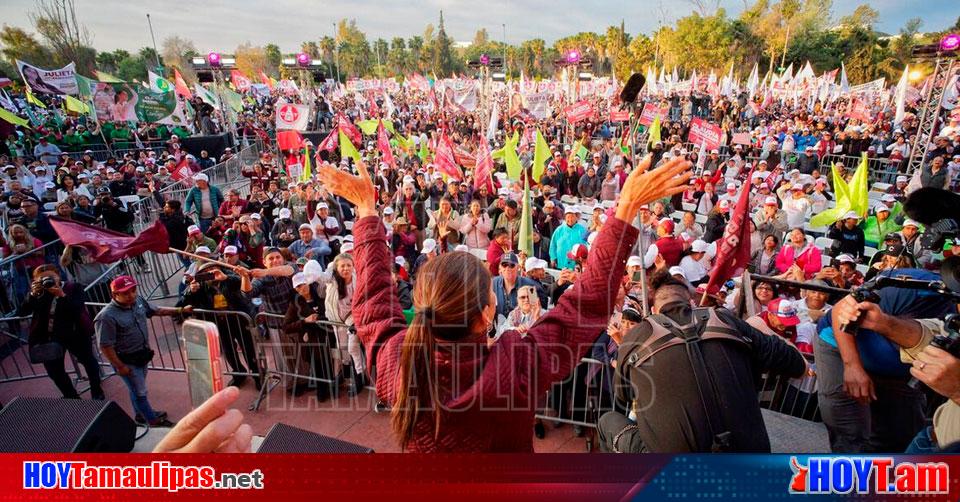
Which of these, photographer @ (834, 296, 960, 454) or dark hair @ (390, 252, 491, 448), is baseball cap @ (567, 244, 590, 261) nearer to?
photographer @ (834, 296, 960, 454)

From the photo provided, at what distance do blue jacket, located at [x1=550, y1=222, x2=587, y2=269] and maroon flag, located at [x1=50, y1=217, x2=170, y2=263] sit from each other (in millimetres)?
5355

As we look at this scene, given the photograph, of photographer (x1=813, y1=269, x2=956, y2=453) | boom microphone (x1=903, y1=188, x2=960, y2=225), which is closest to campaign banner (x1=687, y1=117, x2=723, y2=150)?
photographer (x1=813, y1=269, x2=956, y2=453)

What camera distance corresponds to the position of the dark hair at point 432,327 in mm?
1444

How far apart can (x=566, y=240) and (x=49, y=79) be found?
19080 millimetres

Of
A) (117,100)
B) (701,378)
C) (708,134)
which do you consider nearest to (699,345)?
(701,378)

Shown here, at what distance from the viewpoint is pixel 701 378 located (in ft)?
6.92

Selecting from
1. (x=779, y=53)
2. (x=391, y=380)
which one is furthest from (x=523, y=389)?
(x=779, y=53)

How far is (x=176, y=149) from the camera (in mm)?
18781

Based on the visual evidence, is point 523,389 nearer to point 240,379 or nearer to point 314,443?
point 314,443

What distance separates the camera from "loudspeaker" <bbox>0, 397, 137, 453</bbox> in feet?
7.25

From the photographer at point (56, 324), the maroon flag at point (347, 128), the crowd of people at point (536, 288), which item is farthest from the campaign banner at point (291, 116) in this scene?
the photographer at point (56, 324)

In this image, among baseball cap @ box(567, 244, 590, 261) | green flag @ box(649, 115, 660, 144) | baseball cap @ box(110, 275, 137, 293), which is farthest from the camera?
green flag @ box(649, 115, 660, 144)

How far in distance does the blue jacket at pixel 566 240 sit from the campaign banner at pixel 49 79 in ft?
59.9

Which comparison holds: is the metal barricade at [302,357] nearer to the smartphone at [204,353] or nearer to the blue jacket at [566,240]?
the smartphone at [204,353]
